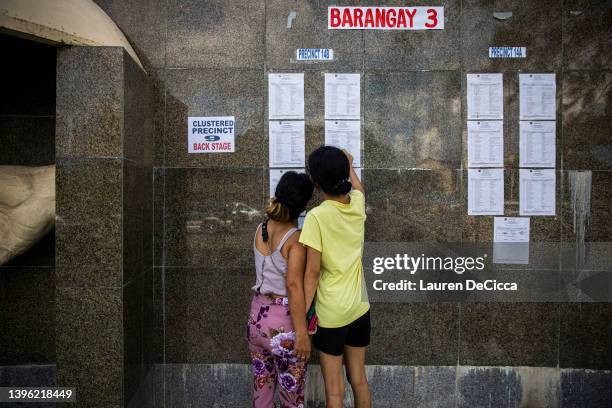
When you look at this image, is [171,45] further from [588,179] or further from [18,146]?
[588,179]

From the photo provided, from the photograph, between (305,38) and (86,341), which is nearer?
(86,341)

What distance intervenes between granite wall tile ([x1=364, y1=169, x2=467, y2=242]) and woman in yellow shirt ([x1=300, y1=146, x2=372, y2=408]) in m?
1.16

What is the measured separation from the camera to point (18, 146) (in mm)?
4137

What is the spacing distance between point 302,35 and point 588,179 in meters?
3.22

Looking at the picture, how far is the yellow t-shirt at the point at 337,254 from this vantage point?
270 centimetres

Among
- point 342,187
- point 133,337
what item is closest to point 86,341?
point 133,337

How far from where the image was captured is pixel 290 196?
2637 millimetres

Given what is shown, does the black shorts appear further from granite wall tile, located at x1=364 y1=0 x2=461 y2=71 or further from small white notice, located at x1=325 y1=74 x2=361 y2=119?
granite wall tile, located at x1=364 y1=0 x2=461 y2=71

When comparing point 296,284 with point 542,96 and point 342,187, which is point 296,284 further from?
point 542,96

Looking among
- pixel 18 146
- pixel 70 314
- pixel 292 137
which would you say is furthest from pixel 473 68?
pixel 18 146

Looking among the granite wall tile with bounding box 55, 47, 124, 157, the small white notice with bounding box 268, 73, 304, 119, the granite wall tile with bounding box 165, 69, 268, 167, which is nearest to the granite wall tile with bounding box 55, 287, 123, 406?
the granite wall tile with bounding box 55, 47, 124, 157

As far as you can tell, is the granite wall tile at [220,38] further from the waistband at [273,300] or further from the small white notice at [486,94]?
the waistband at [273,300]

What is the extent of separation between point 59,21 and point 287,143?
2.10m

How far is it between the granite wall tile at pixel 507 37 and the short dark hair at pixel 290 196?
98.4 inches
